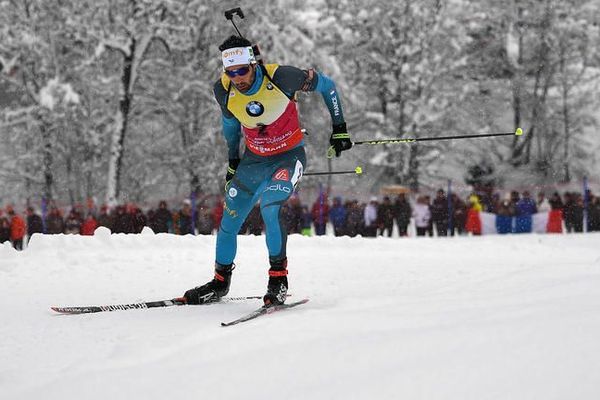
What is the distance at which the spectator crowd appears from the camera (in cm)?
1642

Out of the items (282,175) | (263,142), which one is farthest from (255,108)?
(282,175)

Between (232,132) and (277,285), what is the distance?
4.80 ft

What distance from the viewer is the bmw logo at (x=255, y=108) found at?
16.7ft

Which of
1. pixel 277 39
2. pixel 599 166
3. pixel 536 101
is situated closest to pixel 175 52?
pixel 277 39

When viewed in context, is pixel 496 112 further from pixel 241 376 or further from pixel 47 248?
pixel 241 376

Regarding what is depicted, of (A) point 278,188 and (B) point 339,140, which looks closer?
(A) point 278,188

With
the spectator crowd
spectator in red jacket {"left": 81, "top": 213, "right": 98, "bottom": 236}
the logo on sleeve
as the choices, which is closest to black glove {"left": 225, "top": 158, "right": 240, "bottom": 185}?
the logo on sleeve

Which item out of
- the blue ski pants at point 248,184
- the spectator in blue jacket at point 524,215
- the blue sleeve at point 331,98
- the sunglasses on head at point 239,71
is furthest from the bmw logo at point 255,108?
the spectator in blue jacket at point 524,215

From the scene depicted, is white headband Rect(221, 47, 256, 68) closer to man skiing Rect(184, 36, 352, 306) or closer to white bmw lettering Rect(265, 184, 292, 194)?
man skiing Rect(184, 36, 352, 306)

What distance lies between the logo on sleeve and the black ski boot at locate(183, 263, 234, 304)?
2.64 feet

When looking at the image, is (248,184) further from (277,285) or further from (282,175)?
(277,285)

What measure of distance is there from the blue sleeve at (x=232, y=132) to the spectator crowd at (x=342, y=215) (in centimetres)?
1050

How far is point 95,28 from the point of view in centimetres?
2106

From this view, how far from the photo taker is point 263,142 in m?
5.31
